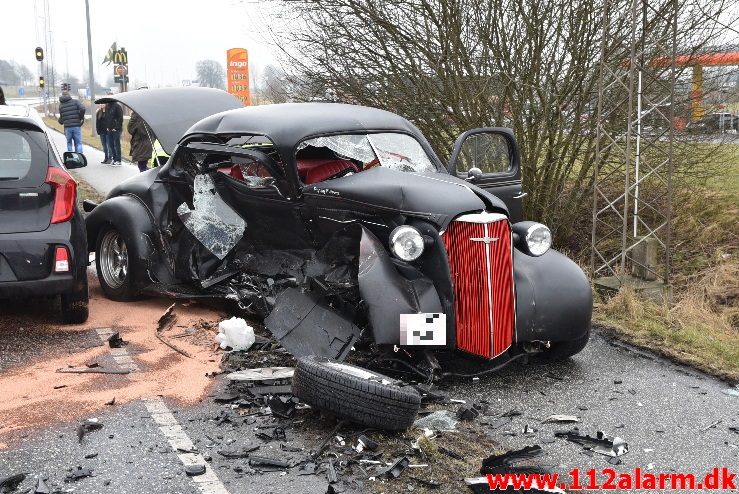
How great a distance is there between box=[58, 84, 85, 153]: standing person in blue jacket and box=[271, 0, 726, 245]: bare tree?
36.0ft

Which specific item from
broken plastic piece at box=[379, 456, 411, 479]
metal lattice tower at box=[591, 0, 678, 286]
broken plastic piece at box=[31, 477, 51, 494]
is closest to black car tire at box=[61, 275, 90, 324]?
broken plastic piece at box=[31, 477, 51, 494]

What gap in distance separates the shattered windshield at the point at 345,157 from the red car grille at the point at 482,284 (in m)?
1.23

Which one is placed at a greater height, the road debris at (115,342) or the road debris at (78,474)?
the road debris at (115,342)

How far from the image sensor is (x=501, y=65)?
1146 cm

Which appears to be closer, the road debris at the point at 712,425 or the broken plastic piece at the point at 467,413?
the road debris at the point at 712,425

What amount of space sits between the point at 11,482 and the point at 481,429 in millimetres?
2612

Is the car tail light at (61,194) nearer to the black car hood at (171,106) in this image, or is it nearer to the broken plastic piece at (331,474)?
the black car hood at (171,106)

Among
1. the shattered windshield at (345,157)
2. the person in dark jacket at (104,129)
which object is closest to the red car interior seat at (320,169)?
the shattered windshield at (345,157)

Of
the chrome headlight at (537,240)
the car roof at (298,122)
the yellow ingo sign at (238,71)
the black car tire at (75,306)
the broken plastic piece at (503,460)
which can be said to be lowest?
the broken plastic piece at (503,460)

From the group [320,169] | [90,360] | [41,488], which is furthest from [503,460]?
[90,360]

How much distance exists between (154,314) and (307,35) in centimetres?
681

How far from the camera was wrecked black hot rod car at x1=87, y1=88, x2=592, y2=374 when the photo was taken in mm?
5570

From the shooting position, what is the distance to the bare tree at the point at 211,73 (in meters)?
50.2

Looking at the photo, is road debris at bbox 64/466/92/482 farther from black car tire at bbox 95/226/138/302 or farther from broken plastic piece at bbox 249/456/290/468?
black car tire at bbox 95/226/138/302
